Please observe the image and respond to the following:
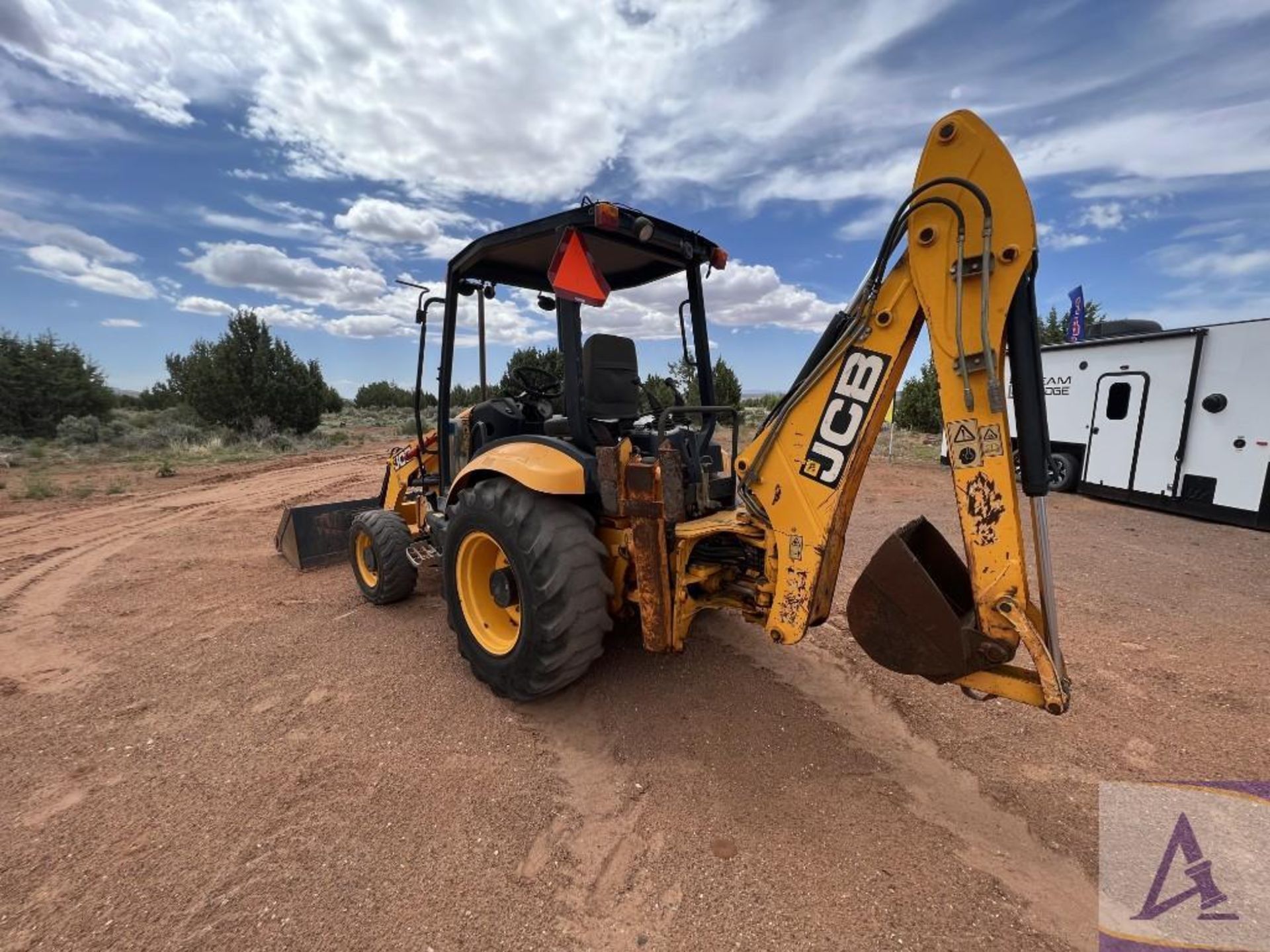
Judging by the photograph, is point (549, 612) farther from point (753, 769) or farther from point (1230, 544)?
point (1230, 544)

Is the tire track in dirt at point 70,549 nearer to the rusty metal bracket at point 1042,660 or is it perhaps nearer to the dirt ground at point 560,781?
the dirt ground at point 560,781

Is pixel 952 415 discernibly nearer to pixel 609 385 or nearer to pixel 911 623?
pixel 911 623

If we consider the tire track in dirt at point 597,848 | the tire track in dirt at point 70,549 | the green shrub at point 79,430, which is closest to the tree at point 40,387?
the green shrub at point 79,430

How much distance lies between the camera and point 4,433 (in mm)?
18703

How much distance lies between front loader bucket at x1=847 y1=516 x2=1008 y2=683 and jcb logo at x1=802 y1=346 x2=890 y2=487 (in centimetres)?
37

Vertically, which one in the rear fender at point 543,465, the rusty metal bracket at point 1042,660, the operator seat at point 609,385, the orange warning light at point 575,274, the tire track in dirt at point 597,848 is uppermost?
the orange warning light at point 575,274

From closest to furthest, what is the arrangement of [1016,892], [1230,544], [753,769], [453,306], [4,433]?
[1016,892] → [753,769] → [453,306] → [1230,544] → [4,433]

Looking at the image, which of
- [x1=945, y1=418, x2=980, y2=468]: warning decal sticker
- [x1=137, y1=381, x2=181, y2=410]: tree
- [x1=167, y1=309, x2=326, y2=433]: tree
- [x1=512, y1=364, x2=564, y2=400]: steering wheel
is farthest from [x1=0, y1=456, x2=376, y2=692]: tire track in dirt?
[x1=137, y1=381, x2=181, y2=410]: tree

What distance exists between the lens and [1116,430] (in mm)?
9477

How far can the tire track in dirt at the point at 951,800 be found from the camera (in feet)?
6.61

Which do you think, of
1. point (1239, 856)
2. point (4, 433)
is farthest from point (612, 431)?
point (4, 433)

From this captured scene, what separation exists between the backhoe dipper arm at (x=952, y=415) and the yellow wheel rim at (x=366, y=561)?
140 inches

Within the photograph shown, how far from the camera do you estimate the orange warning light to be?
123 inches

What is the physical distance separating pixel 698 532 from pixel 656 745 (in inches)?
41.6
